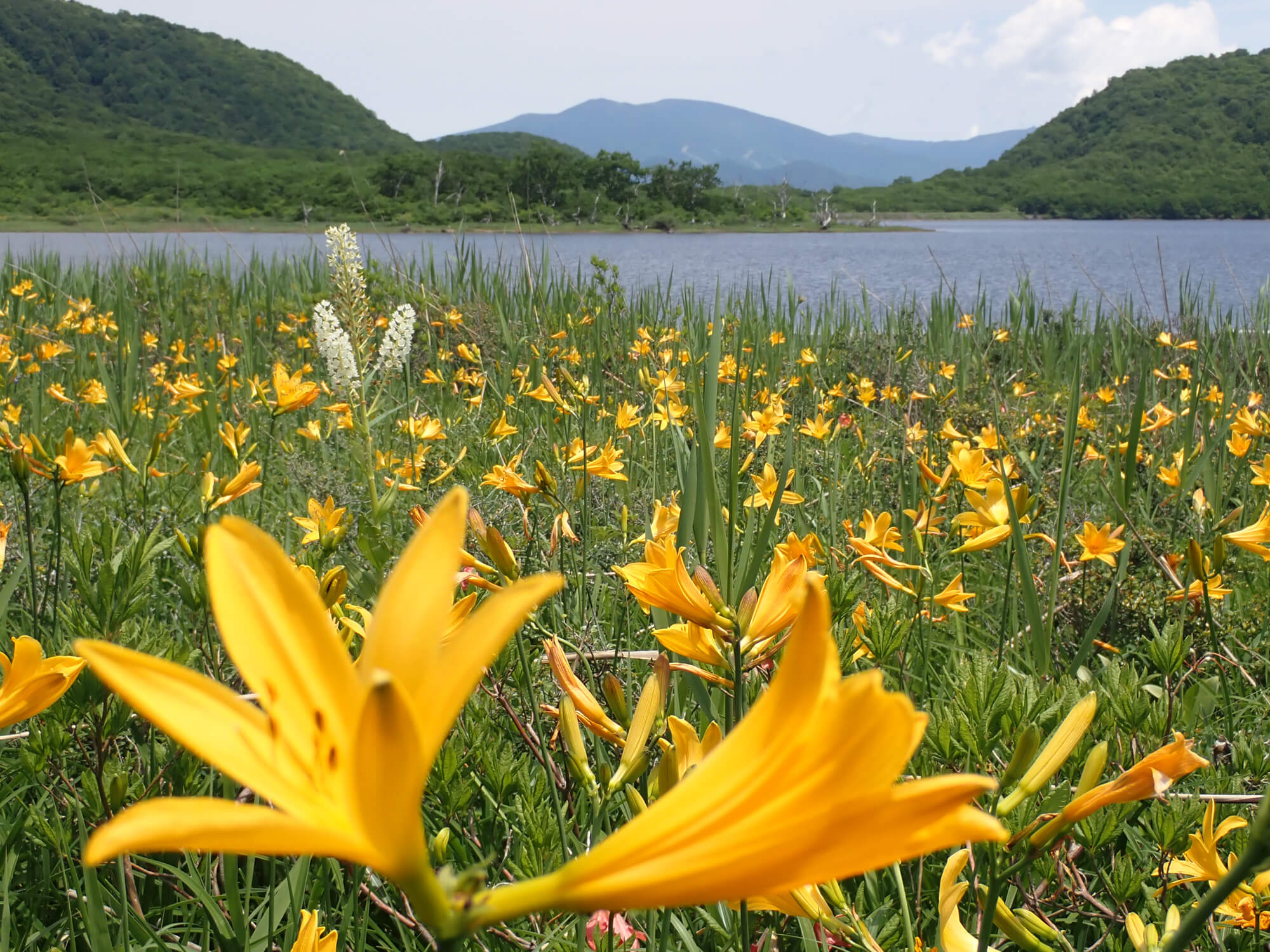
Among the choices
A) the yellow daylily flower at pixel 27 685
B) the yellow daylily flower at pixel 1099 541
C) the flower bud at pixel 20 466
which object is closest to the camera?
the yellow daylily flower at pixel 27 685

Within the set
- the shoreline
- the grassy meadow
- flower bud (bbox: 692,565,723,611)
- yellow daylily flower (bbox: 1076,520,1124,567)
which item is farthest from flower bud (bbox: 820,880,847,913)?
the shoreline

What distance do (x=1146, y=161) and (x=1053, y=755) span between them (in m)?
70.2

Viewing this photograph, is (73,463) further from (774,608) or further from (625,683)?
(774,608)

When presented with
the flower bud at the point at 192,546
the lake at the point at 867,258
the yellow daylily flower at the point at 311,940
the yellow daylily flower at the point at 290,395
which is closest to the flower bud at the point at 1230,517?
the yellow daylily flower at the point at 311,940

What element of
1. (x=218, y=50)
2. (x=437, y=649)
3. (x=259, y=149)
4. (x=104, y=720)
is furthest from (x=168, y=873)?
(x=218, y=50)

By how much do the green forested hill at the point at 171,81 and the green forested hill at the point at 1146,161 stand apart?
168 ft

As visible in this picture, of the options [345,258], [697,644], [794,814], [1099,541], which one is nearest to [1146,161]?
[1099,541]

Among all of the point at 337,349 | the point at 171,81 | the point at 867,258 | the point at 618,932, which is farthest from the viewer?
the point at 171,81

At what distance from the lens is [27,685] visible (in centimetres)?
52

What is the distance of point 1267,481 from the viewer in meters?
1.98

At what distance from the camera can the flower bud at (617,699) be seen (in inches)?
35.9

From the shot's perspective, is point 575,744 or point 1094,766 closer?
point 1094,766

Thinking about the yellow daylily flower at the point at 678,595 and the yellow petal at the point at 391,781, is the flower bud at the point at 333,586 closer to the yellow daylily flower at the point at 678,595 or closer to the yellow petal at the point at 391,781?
the yellow daylily flower at the point at 678,595

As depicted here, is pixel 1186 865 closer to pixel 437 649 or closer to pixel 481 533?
pixel 481 533
